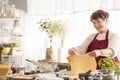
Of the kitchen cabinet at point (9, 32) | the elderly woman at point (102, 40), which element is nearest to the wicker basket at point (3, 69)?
the elderly woman at point (102, 40)

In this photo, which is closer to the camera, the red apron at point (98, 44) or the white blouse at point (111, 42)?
the white blouse at point (111, 42)

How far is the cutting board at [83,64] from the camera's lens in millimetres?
1953

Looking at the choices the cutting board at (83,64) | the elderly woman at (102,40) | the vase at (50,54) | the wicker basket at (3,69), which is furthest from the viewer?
the vase at (50,54)

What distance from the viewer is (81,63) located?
78.4 inches

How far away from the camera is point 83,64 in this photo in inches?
78.0

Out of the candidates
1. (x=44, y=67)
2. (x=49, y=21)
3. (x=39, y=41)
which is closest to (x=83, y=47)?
(x=44, y=67)

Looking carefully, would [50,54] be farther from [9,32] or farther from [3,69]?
[3,69]

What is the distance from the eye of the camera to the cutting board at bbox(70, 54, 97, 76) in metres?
1.95

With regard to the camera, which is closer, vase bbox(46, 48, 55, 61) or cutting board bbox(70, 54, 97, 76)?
cutting board bbox(70, 54, 97, 76)

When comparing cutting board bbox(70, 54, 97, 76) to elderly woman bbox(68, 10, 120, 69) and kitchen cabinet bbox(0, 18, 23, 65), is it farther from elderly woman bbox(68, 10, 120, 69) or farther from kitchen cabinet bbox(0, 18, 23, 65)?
kitchen cabinet bbox(0, 18, 23, 65)

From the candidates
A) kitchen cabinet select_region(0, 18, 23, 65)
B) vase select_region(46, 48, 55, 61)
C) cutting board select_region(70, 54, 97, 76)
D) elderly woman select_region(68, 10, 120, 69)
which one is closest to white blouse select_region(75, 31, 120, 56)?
elderly woman select_region(68, 10, 120, 69)

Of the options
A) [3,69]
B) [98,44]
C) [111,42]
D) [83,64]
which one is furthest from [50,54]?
[3,69]

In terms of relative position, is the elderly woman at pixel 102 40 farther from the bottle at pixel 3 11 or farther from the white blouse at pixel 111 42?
the bottle at pixel 3 11

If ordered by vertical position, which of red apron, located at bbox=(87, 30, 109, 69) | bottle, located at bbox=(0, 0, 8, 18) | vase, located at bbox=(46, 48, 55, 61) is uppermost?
bottle, located at bbox=(0, 0, 8, 18)
